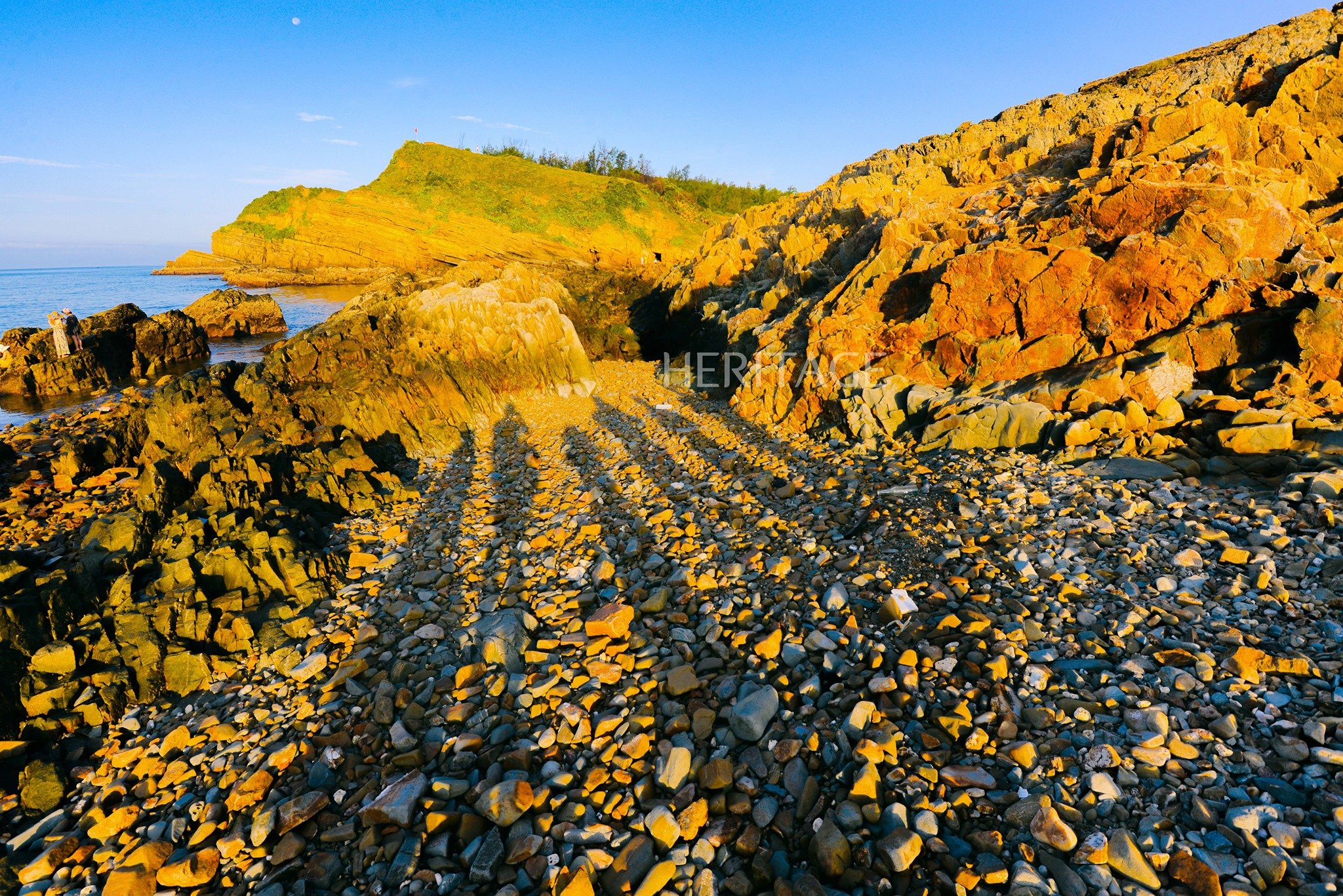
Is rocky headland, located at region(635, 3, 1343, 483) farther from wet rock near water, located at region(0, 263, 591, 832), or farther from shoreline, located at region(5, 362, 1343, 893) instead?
wet rock near water, located at region(0, 263, 591, 832)

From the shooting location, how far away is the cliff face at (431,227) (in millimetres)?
60312

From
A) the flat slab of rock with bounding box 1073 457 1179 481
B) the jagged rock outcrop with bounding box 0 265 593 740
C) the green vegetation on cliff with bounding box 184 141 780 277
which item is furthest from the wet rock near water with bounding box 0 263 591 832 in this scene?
the green vegetation on cliff with bounding box 184 141 780 277

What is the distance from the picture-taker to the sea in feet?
64.7

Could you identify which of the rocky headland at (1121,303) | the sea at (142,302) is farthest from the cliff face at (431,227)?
the rocky headland at (1121,303)

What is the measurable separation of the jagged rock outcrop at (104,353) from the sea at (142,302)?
0.92m

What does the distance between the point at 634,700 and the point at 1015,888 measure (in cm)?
296

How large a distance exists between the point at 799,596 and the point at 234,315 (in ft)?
132

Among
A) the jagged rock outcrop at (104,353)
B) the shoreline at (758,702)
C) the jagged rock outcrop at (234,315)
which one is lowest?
the shoreline at (758,702)

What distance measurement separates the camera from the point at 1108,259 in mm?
9812

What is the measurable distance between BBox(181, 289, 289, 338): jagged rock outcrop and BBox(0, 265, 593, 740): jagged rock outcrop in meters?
19.8

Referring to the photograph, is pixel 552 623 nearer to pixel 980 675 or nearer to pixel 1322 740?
pixel 980 675

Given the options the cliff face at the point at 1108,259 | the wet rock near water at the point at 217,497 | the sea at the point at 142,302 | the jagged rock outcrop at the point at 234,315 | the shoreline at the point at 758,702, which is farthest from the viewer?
the jagged rock outcrop at the point at 234,315

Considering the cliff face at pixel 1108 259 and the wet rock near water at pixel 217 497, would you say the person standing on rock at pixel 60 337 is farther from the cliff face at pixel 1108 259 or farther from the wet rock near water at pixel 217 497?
the cliff face at pixel 1108 259

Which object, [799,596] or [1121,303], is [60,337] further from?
[1121,303]
